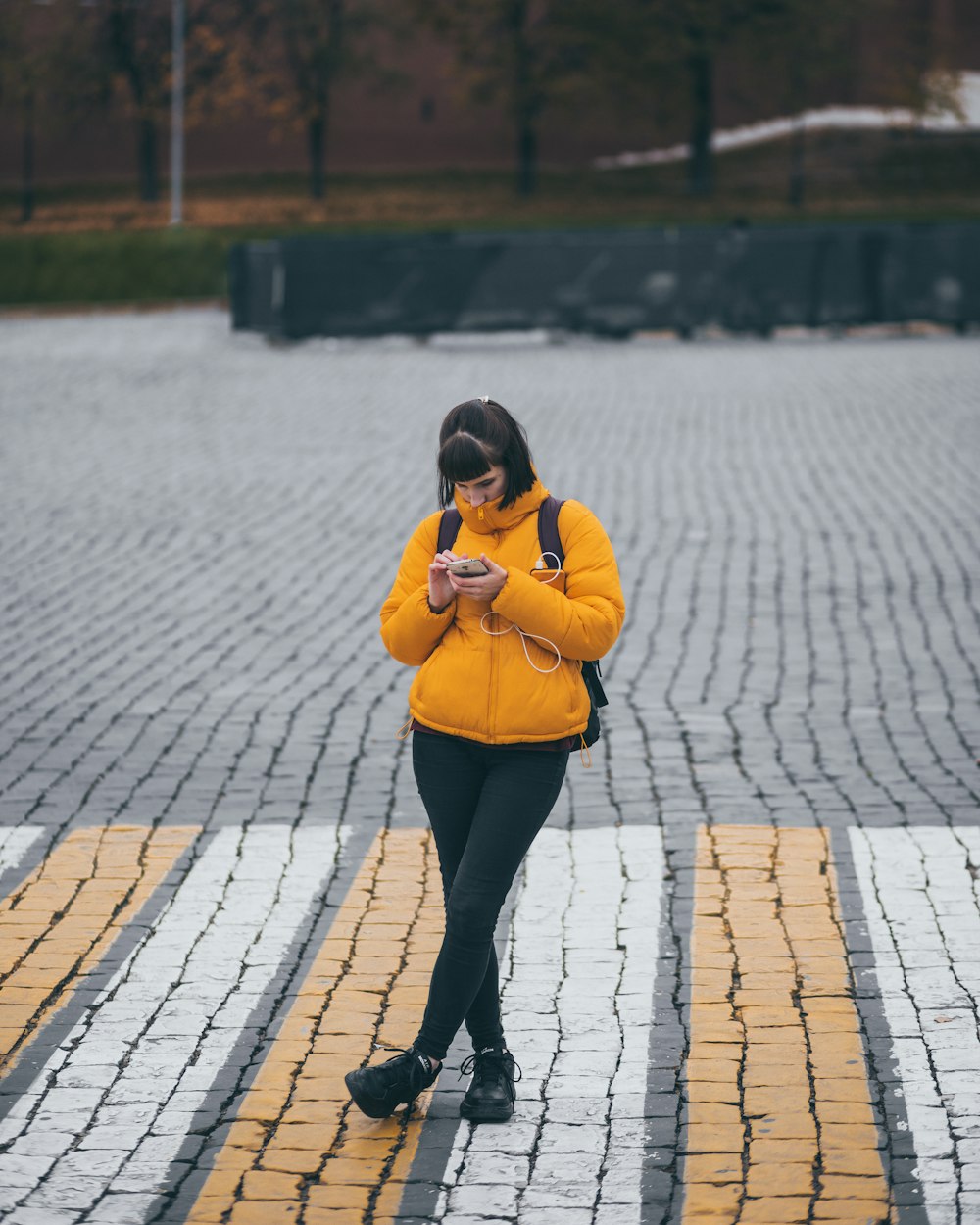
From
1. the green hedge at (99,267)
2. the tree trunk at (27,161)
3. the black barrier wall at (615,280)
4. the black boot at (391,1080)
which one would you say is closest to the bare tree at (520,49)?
the tree trunk at (27,161)

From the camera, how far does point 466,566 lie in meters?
3.99

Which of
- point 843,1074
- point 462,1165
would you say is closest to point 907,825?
point 843,1074

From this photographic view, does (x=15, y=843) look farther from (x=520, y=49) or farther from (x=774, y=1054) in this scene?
(x=520, y=49)

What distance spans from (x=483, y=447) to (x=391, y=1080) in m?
1.58

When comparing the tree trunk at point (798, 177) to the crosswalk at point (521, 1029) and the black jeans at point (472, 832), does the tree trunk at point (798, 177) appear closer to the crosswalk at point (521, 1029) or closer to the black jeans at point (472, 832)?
the crosswalk at point (521, 1029)

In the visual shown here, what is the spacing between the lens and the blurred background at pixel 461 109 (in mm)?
56812

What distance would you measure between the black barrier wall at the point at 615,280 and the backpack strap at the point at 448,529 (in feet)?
74.9

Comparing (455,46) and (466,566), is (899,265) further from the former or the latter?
(455,46)

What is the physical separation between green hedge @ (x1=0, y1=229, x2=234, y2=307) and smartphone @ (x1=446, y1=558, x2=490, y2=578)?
35110mm

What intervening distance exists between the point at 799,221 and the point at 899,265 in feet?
82.2

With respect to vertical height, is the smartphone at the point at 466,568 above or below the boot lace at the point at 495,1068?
above

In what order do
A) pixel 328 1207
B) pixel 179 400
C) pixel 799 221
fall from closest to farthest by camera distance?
pixel 328 1207
pixel 179 400
pixel 799 221

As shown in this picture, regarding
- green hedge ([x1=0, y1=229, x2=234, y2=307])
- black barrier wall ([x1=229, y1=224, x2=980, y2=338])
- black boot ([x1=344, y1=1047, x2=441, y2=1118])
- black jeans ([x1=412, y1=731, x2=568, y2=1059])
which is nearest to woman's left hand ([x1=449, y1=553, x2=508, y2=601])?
black jeans ([x1=412, y1=731, x2=568, y2=1059])

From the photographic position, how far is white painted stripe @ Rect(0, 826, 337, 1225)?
413 centimetres
